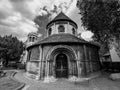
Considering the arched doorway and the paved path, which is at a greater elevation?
the arched doorway

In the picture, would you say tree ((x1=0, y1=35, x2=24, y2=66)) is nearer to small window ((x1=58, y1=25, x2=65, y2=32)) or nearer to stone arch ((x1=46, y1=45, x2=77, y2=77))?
small window ((x1=58, y1=25, x2=65, y2=32))

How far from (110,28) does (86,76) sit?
6.91 metres

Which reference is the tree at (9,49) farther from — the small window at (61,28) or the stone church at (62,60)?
the small window at (61,28)

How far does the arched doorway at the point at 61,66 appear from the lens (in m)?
10.1

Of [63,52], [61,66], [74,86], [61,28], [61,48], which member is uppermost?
[61,28]

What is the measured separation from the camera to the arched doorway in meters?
10.1

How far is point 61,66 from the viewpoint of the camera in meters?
Answer: 10.3

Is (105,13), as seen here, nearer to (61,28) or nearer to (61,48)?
(61,48)

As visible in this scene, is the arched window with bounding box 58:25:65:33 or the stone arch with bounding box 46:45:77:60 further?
the arched window with bounding box 58:25:65:33

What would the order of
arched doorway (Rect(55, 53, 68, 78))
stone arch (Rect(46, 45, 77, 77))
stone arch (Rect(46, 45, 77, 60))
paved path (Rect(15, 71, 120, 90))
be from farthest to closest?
arched doorway (Rect(55, 53, 68, 78))
stone arch (Rect(46, 45, 77, 60))
stone arch (Rect(46, 45, 77, 77))
paved path (Rect(15, 71, 120, 90))

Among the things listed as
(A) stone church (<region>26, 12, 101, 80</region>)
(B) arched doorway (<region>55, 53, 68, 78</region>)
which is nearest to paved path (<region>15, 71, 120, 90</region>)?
(A) stone church (<region>26, 12, 101, 80</region>)

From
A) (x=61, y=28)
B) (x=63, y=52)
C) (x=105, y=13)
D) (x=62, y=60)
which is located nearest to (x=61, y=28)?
(x=61, y=28)

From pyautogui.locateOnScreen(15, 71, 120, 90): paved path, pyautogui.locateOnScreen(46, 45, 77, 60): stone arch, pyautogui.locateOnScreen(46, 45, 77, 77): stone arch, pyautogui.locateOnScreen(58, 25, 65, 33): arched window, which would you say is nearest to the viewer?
pyautogui.locateOnScreen(15, 71, 120, 90): paved path

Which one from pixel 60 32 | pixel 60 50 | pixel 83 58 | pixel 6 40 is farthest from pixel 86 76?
pixel 6 40
